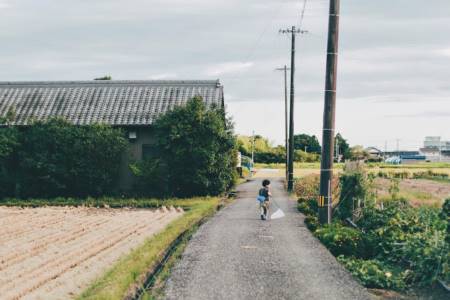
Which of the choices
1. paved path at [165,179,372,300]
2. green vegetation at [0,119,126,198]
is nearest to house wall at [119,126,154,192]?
green vegetation at [0,119,126,198]

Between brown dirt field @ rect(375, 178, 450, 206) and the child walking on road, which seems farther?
brown dirt field @ rect(375, 178, 450, 206)

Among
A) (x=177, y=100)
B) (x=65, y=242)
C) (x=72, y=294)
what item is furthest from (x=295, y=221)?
(x=177, y=100)

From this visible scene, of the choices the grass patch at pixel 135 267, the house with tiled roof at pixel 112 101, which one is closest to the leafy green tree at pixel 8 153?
the house with tiled roof at pixel 112 101

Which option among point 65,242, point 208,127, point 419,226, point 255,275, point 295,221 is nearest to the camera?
point 255,275

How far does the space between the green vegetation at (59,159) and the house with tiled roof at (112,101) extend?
43.8 inches

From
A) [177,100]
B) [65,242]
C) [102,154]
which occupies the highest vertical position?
[177,100]

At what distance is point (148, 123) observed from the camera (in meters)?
30.6

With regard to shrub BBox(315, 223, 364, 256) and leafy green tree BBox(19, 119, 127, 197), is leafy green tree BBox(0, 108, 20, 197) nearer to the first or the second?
leafy green tree BBox(19, 119, 127, 197)

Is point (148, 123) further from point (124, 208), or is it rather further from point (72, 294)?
point (72, 294)

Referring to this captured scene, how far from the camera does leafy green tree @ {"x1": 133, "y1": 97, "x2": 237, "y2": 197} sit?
29.1 metres

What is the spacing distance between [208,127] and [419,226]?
16.1 m

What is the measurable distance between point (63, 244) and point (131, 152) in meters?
15.0

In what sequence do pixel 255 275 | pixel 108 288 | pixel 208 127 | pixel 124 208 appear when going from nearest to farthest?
pixel 108 288, pixel 255 275, pixel 124 208, pixel 208 127

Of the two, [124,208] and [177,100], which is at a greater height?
[177,100]
